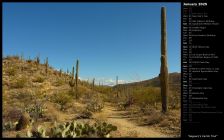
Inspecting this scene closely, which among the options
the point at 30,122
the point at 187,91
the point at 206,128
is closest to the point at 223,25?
the point at 187,91

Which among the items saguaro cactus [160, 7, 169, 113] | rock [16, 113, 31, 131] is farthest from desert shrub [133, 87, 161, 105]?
rock [16, 113, 31, 131]

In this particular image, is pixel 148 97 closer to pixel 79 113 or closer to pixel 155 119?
pixel 79 113

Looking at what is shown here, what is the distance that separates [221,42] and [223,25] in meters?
0.40

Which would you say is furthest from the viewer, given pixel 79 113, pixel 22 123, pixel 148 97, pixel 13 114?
pixel 148 97

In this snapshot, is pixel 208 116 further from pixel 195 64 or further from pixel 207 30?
pixel 207 30

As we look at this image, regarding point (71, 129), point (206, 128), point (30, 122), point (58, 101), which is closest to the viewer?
point (206, 128)

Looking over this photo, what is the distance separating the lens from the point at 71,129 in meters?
9.05

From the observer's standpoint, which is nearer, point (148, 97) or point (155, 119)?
point (155, 119)

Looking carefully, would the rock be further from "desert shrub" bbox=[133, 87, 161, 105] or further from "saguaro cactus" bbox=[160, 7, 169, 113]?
"desert shrub" bbox=[133, 87, 161, 105]

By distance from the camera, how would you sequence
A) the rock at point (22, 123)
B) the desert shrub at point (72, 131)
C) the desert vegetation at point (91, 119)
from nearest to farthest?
the desert shrub at point (72, 131) < the desert vegetation at point (91, 119) < the rock at point (22, 123)

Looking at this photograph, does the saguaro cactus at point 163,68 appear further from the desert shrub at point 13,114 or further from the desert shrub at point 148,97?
the desert shrub at point 148,97

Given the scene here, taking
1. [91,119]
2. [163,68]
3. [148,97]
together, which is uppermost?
[163,68]

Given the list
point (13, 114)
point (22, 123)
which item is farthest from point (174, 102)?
point (22, 123)

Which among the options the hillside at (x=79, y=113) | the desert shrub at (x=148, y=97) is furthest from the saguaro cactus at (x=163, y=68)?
the desert shrub at (x=148, y=97)
